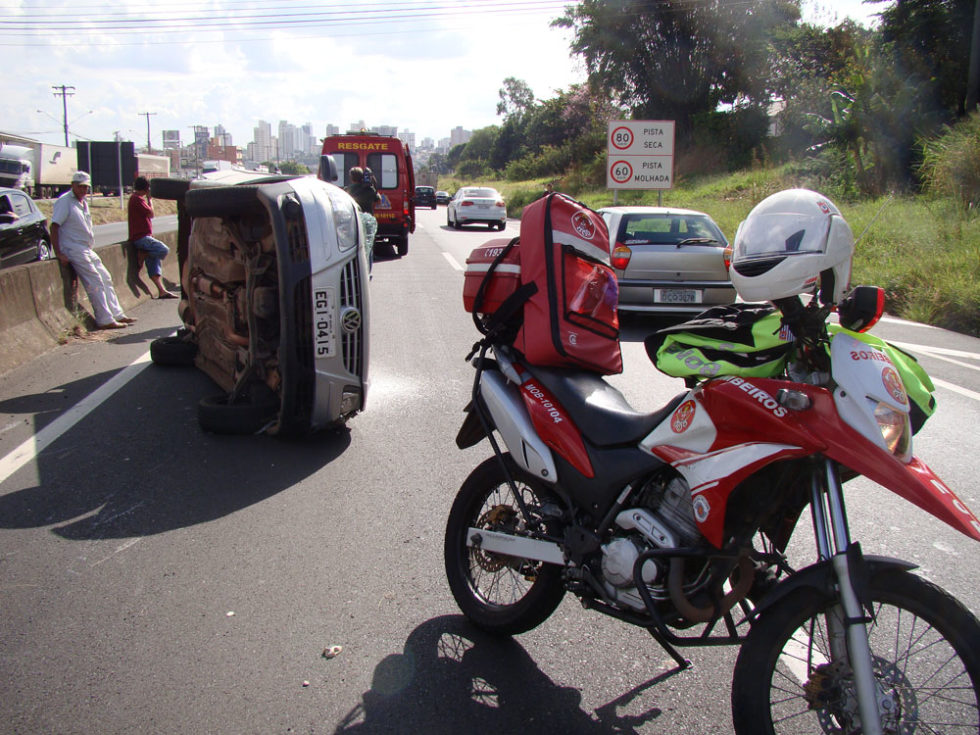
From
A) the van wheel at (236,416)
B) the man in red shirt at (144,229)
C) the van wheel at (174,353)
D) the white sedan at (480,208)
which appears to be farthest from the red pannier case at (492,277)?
the white sedan at (480,208)

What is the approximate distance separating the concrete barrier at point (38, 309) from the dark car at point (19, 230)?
2.66 metres

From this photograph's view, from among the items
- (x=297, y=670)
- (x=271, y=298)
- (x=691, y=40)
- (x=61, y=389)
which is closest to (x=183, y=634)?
(x=297, y=670)

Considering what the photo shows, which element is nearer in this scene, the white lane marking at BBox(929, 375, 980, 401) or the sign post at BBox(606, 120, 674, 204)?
the white lane marking at BBox(929, 375, 980, 401)

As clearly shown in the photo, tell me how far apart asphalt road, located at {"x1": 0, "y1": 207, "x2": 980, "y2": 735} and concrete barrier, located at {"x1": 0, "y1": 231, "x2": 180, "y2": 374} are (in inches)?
66.3

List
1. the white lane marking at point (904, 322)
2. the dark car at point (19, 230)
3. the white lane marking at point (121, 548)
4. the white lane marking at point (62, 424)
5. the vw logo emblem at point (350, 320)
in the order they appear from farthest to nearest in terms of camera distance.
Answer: the dark car at point (19, 230) → the white lane marking at point (904, 322) → the vw logo emblem at point (350, 320) → the white lane marking at point (62, 424) → the white lane marking at point (121, 548)

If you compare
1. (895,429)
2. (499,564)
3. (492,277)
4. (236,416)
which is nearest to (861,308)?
(895,429)

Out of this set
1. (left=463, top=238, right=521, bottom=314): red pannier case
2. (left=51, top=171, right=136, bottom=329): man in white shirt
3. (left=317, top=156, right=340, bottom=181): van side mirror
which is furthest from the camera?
(left=51, top=171, right=136, bottom=329): man in white shirt

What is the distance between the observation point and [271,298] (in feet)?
20.2

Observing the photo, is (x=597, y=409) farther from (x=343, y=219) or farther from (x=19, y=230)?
(x=19, y=230)

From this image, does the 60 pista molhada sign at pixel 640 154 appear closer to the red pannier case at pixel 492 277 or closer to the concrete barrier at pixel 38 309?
the concrete barrier at pixel 38 309

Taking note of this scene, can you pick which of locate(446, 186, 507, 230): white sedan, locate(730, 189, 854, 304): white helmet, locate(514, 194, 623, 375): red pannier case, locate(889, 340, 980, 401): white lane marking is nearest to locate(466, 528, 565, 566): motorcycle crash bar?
locate(514, 194, 623, 375): red pannier case

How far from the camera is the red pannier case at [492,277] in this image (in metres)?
3.47

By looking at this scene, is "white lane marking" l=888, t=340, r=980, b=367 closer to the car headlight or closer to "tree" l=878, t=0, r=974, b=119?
the car headlight

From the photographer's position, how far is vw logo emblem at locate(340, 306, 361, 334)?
5910mm
